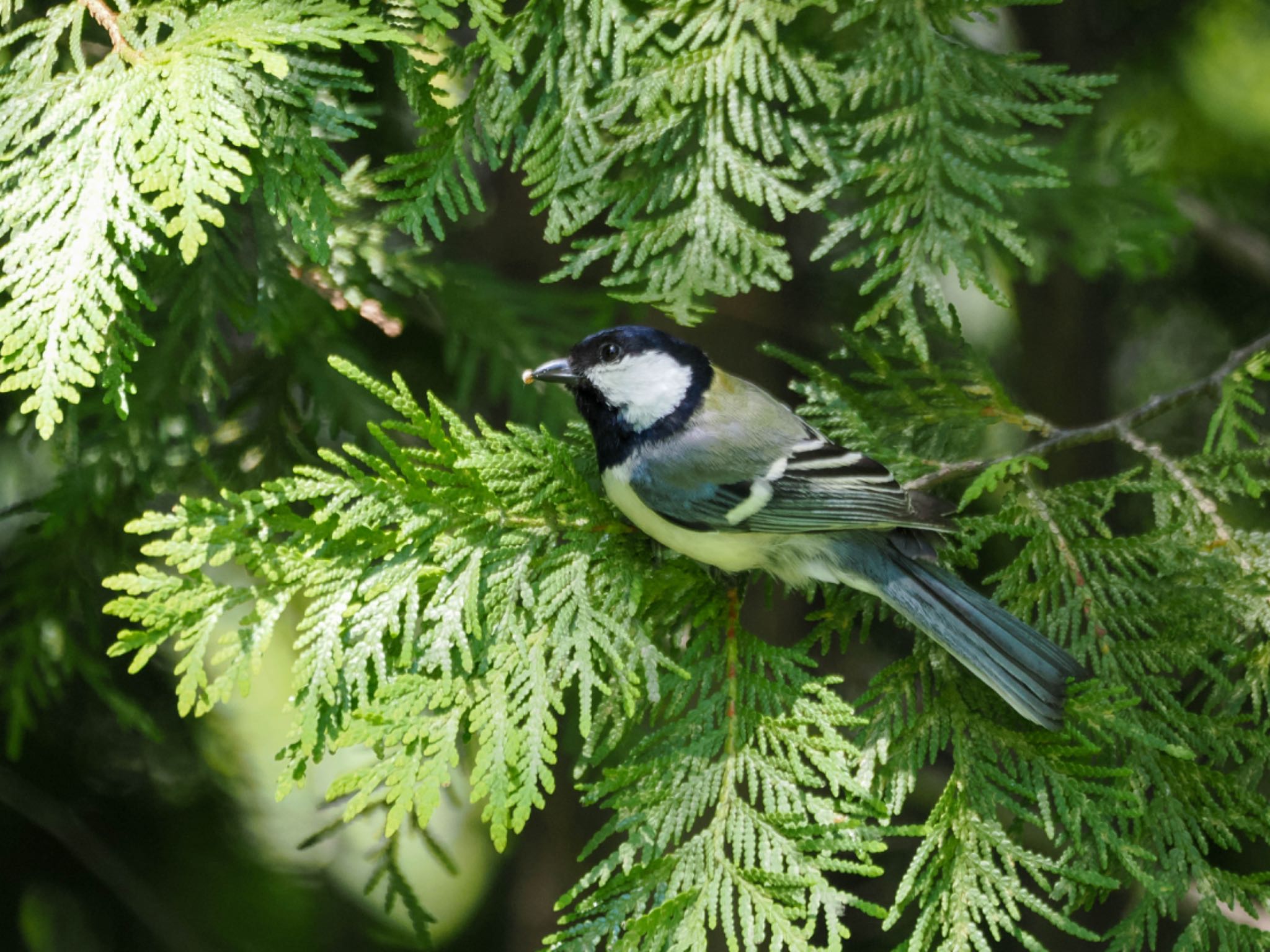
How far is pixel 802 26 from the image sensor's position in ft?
7.34

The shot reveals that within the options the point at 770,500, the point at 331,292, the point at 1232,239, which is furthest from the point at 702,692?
the point at 1232,239

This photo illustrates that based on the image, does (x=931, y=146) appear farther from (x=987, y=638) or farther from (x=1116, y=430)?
(x=987, y=638)

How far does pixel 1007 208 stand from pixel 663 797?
1.79 metres

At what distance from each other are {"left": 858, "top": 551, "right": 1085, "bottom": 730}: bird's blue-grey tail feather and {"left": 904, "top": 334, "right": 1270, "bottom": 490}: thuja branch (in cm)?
22

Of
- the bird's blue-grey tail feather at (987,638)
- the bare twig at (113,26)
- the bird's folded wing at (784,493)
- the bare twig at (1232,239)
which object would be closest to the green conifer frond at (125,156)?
the bare twig at (113,26)

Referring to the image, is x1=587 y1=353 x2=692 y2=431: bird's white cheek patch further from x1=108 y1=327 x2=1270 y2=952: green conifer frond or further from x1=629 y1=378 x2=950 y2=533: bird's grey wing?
x1=108 y1=327 x2=1270 y2=952: green conifer frond

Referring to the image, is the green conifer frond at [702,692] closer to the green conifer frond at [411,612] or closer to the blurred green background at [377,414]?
the green conifer frond at [411,612]

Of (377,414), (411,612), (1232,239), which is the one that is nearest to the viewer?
(411,612)

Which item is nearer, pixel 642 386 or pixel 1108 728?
pixel 1108 728

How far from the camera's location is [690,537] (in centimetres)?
179

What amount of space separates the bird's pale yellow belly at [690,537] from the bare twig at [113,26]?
98 centimetres

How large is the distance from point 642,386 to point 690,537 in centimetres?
39

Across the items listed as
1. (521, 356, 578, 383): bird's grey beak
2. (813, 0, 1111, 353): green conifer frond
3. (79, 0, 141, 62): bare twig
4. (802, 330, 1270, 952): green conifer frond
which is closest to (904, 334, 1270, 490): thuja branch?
(802, 330, 1270, 952): green conifer frond

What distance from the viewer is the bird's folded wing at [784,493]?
180 cm
